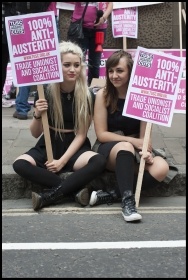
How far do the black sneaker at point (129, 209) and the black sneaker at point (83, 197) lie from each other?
1.21 ft

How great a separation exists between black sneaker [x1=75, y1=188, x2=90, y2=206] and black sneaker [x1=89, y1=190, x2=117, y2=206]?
40mm

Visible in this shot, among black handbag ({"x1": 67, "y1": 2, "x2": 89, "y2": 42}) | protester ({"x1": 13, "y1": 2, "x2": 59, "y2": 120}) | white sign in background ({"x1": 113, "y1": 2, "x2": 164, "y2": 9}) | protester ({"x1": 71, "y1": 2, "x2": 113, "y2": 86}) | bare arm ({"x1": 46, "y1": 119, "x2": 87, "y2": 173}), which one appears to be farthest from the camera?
white sign in background ({"x1": 113, "y1": 2, "x2": 164, "y2": 9})

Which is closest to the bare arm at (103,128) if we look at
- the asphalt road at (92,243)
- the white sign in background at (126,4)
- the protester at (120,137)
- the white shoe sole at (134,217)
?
the protester at (120,137)

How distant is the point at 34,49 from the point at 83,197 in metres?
1.22

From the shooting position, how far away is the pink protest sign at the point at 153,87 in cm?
381

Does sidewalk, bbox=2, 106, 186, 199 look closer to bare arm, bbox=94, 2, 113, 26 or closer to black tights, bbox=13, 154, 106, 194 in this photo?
black tights, bbox=13, 154, 106, 194

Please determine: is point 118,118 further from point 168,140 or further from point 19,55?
point 168,140

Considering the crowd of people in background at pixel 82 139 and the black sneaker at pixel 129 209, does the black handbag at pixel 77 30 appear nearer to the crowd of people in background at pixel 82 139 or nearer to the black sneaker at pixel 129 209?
the crowd of people in background at pixel 82 139

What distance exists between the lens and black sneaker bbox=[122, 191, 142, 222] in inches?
138

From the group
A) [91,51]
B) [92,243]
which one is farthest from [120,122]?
[91,51]

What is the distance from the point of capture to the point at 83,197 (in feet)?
12.6

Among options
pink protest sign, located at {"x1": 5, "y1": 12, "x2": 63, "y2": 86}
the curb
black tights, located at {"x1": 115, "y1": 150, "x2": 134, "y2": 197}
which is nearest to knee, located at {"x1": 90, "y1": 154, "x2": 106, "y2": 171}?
black tights, located at {"x1": 115, "y1": 150, "x2": 134, "y2": 197}

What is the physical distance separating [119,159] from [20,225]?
35.6 inches

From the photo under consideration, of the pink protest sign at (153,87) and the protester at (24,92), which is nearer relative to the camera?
the pink protest sign at (153,87)
